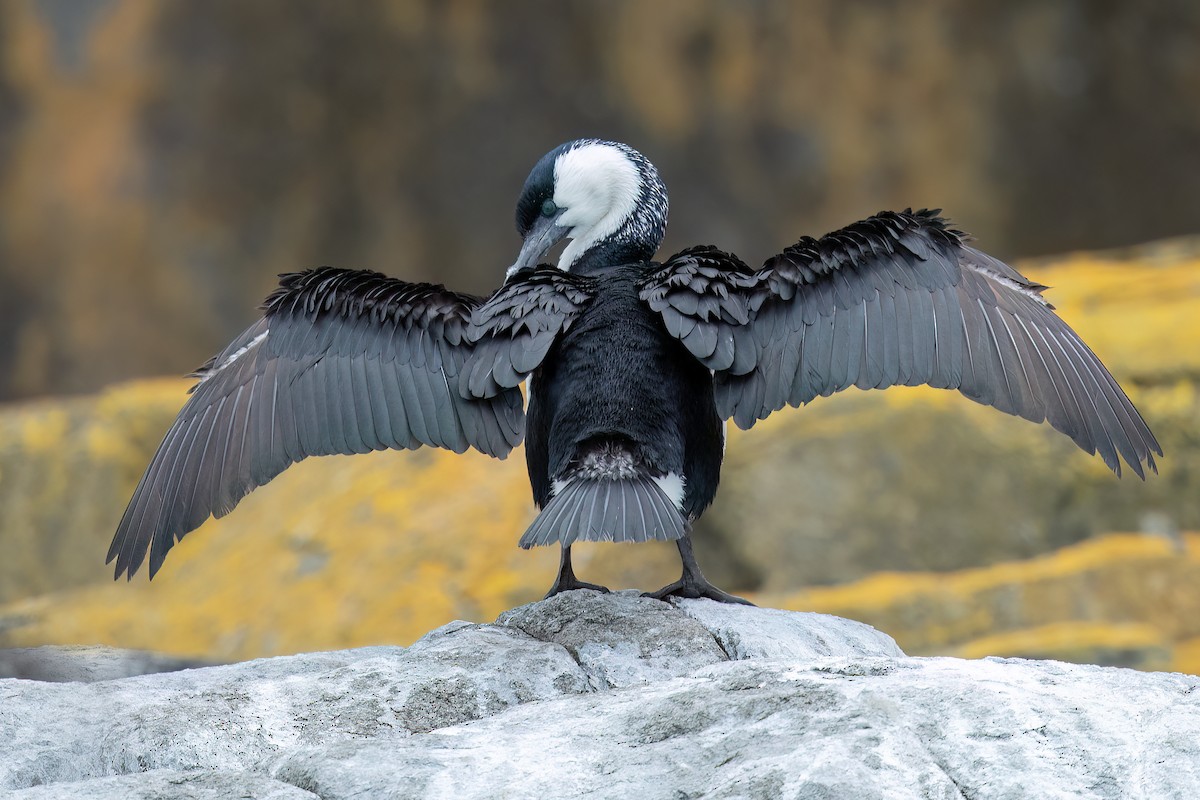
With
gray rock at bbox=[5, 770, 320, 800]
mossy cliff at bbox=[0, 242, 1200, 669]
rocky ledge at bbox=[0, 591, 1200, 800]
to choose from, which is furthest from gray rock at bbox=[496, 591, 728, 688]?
mossy cliff at bbox=[0, 242, 1200, 669]

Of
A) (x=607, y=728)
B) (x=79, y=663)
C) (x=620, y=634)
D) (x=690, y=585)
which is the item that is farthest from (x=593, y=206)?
(x=607, y=728)

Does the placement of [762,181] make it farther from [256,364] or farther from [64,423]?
[256,364]

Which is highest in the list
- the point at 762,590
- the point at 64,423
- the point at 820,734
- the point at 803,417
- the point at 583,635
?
the point at 64,423

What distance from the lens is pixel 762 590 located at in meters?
7.11

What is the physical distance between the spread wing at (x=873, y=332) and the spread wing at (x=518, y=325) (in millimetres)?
246

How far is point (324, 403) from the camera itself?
433 cm

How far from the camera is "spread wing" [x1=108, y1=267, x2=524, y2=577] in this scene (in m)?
4.27

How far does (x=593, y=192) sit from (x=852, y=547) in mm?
2798

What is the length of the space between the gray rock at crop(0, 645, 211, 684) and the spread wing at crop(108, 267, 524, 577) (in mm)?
291

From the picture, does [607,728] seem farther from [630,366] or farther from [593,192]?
[593,192]

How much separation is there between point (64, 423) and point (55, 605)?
1275 millimetres

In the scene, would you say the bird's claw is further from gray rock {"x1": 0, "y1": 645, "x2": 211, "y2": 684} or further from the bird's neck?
gray rock {"x1": 0, "y1": 645, "x2": 211, "y2": 684}

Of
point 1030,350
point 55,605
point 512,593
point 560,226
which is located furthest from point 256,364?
point 55,605

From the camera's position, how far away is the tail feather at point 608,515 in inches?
145
